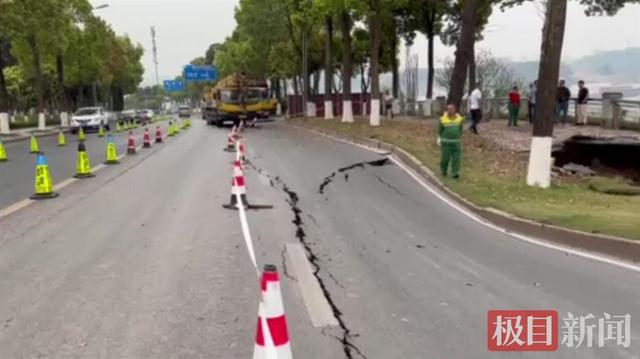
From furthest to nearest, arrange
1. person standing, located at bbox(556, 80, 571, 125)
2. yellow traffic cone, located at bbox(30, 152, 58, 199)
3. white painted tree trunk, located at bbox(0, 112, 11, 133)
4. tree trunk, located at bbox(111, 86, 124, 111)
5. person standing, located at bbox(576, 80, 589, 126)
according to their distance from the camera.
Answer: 1. tree trunk, located at bbox(111, 86, 124, 111)
2. white painted tree trunk, located at bbox(0, 112, 11, 133)
3. person standing, located at bbox(576, 80, 589, 126)
4. person standing, located at bbox(556, 80, 571, 125)
5. yellow traffic cone, located at bbox(30, 152, 58, 199)

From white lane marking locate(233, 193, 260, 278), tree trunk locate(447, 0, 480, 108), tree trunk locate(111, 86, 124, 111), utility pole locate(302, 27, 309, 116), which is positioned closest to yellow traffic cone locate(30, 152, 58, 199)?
white lane marking locate(233, 193, 260, 278)

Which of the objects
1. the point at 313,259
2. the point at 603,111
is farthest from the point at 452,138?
the point at 603,111

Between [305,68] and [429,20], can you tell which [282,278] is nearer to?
[429,20]

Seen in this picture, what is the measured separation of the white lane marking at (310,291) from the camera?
5.88 meters

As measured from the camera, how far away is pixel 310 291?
6730 millimetres

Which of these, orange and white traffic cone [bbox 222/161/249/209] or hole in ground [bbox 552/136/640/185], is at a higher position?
orange and white traffic cone [bbox 222/161/249/209]

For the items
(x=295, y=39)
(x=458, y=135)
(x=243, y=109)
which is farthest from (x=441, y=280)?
(x=295, y=39)

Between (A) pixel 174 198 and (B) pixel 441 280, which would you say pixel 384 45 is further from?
(B) pixel 441 280

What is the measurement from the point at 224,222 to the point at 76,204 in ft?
11.6

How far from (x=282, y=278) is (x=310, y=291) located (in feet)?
1.85

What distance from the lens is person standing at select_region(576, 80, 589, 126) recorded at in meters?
27.5

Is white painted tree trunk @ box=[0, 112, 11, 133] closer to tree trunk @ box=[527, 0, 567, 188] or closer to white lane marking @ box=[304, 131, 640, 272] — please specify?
white lane marking @ box=[304, 131, 640, 272]

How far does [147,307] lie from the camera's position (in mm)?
6199

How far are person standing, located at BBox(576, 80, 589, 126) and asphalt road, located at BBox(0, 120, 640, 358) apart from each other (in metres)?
17.1
